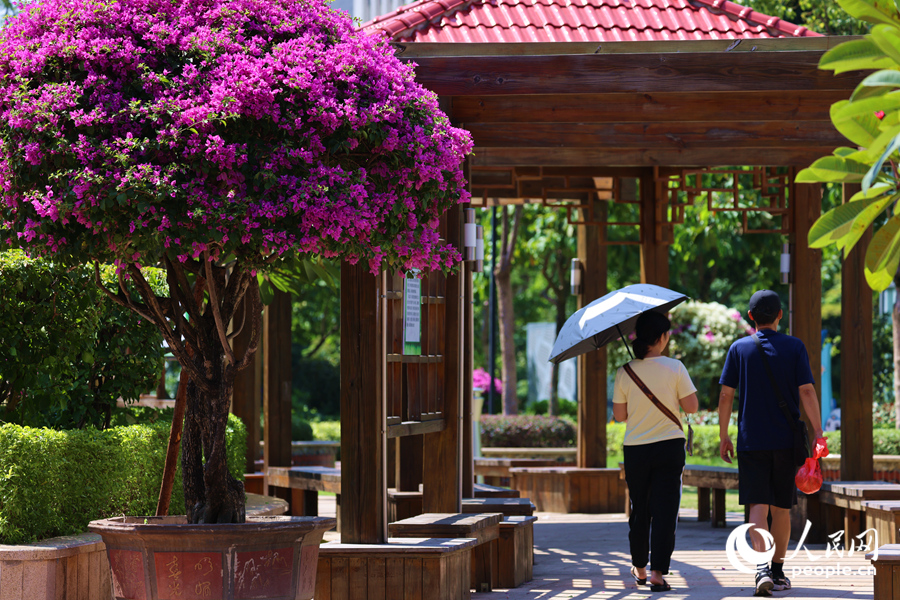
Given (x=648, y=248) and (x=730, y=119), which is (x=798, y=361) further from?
(x=648, y=248)

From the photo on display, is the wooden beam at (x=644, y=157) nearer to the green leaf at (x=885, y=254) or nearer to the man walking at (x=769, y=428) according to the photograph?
the man walking at (x=769, y=428)

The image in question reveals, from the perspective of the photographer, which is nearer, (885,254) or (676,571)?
(885,254)

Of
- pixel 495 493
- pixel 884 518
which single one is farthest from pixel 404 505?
pixel 884 518

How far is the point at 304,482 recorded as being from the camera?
375 inches

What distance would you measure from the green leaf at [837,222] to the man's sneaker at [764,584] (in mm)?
3291

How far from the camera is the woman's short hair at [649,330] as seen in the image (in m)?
6.10

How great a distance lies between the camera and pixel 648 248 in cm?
1029

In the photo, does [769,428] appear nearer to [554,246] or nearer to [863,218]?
[863,218]

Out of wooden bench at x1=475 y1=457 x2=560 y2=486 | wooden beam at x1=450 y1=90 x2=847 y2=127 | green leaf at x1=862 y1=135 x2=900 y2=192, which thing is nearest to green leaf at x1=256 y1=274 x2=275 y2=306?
wooden beam at x1=450 y1=90 x2=847 y2=127

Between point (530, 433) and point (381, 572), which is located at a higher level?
point (381, 572)

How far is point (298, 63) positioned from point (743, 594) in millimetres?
3758

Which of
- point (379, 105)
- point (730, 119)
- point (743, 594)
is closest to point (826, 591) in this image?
point (743, 594)

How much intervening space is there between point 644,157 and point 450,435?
3.43 metres

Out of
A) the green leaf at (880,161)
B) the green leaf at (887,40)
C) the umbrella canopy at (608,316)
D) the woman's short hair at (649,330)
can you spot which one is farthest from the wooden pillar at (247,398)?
the green leaf at (880,161)
